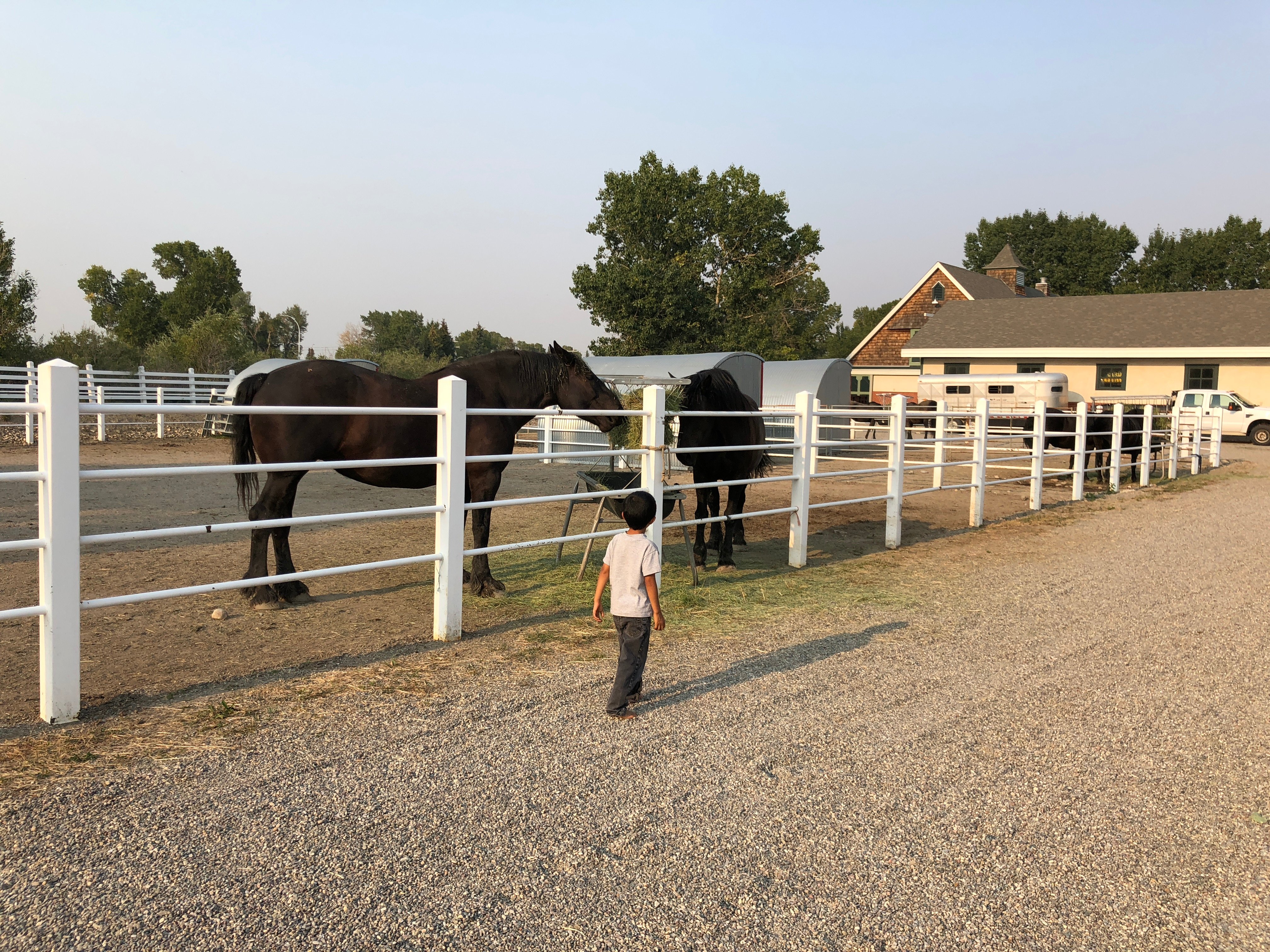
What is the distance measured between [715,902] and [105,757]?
→ 7.60ft

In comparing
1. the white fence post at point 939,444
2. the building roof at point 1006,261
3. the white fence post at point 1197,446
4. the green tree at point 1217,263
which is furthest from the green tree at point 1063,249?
the white fence post at point 939,444

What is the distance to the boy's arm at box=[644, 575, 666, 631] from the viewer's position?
385cm

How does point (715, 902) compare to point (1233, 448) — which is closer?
point (715, 902)

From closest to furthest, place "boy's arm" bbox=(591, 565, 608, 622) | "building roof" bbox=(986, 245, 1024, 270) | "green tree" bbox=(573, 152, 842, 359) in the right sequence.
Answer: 1. "boy's arm" bbox=(591, 565, 608, 622)
2. "green tree" bbox=(573, 152, 842, 359)
3. "building roof" bbox=(986, 245, 1024, 270)

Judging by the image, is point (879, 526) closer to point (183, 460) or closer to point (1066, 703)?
point (1066, 703)

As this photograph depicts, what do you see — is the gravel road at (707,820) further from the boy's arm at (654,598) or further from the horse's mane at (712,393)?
the horse's mane at (712,393)

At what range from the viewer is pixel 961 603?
246 inches

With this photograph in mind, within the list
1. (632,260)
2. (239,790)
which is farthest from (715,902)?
(632,260)

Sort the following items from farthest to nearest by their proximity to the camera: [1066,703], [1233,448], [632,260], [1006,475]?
1. [632,260]
2. [1233,448]
3. [1006,475]
4. [1066,703]

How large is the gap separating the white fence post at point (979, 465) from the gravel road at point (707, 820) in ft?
17.9

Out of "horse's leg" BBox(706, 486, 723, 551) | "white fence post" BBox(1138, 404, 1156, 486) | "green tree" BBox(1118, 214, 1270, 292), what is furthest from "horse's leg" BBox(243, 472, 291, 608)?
"green tree" BBox(1118, 214, 1270, 292)

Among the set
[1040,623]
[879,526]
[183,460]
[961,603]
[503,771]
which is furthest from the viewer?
[183,460]

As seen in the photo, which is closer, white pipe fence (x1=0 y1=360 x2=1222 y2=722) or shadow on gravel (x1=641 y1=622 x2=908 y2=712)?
white pipe fence (x1=0 y1=360 x2=1222 y2=722)

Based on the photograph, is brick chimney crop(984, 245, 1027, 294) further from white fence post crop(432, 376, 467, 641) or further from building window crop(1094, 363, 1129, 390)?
white fence post crop(432, 376, 467, 641)
